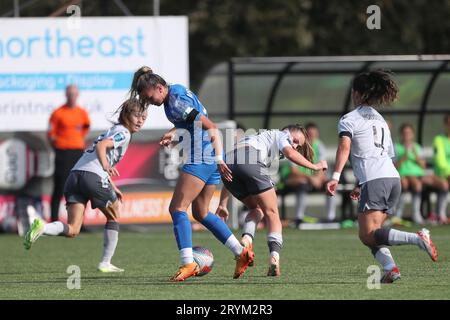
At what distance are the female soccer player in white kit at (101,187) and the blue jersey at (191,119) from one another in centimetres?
112

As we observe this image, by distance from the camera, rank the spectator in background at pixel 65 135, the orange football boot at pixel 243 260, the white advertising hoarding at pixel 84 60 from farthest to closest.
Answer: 1. the white advertising hoarding at pixel 84 60
2. the spectator in background at pixel 65 135
3. the orange football boot at pixel 243 260

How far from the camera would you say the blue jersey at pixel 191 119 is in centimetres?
1041

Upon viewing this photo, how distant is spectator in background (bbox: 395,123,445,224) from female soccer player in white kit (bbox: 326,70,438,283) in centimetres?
1037

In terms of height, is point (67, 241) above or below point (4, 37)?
below

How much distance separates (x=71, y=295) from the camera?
947 centimetres

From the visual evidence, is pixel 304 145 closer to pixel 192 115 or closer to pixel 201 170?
pixel 201 170

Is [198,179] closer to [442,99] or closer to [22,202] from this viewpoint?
[22,202]

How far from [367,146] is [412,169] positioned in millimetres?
10826

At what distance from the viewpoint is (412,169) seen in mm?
20828

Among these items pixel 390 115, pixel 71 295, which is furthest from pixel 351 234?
pixel 71 295

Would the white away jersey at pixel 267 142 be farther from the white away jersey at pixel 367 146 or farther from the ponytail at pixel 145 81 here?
the ponytail at pixel 145 81

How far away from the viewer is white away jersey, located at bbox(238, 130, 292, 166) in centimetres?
1116

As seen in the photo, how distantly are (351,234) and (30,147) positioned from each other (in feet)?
Answer: 17.6

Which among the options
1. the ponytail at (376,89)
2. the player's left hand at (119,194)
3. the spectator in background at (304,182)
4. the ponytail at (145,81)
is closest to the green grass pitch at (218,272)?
the player's left hand at (119,194)
